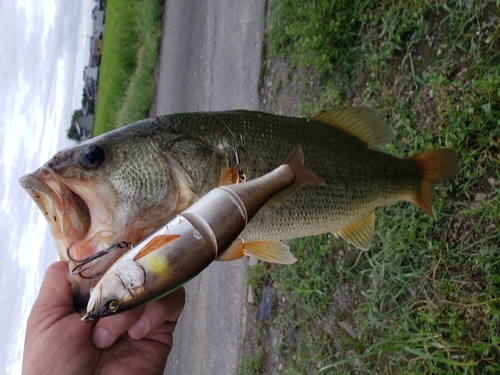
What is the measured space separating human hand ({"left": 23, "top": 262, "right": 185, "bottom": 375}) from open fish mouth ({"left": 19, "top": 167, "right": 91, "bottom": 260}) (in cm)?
24

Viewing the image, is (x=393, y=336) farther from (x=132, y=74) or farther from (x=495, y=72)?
(x=132, y=74)

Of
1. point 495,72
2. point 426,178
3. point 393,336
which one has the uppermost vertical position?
point 495,72

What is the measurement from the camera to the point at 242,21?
17.8 feet

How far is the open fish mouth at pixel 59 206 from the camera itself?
5.19ft

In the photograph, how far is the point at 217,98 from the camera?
617 cm

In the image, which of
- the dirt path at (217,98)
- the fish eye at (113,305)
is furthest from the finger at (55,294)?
the dirt path at (217,98)

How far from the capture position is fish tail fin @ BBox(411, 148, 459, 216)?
2.35 metres

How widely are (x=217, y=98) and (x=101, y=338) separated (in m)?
4.80

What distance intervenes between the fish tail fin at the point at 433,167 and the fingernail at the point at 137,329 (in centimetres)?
161

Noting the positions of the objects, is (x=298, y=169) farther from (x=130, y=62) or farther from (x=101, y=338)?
(x=130, y=62)

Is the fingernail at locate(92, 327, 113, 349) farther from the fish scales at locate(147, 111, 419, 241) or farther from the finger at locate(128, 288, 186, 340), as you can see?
the fish scales at locate(147, 111, 419, 241)

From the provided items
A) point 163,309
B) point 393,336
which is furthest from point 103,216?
point 393,336

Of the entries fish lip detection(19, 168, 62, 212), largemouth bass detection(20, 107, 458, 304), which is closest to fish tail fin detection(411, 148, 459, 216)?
largemouth bass detection(20, 107, 458, 304)

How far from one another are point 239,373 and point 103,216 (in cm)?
302
